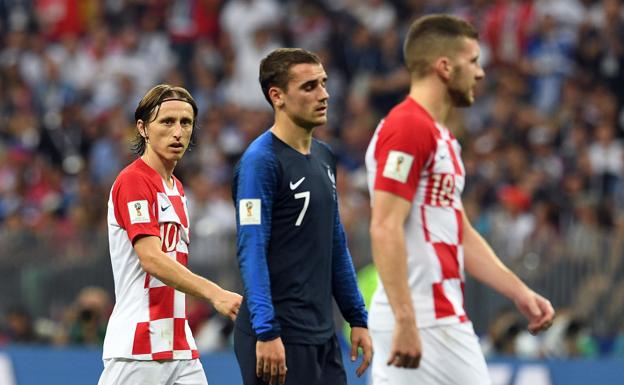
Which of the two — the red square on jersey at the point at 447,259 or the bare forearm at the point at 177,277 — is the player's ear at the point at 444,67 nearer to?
the red square on jersey at the point at 447,259

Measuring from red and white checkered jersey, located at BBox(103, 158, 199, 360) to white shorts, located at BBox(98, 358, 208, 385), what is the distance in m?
0.04

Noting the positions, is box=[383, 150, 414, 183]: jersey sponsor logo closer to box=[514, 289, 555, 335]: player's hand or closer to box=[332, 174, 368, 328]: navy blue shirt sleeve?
box=[332, 174, 368, 328]: navy blue shirt sleeve

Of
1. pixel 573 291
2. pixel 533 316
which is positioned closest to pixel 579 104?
pixel 573 291

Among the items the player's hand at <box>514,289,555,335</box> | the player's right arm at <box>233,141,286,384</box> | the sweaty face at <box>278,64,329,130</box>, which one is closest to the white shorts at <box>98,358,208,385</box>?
A: the player's right arm at <box>233,141,286,384</box>

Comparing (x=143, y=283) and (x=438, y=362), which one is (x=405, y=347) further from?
(x=143, y=283)

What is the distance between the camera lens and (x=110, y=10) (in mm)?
20938

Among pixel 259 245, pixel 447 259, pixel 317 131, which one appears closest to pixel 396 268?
pixel 447 259

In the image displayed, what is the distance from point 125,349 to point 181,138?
1023 millimetres

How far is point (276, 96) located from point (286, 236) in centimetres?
66

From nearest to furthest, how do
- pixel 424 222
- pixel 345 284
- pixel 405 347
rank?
pixel 405 347
pixel 424 222
pixel 345 284

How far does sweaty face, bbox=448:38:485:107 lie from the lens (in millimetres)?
6242

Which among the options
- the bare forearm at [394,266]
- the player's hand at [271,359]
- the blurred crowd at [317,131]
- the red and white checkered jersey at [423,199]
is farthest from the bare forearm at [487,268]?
the blurred crowd at [317,131]

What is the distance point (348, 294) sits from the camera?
6.73m

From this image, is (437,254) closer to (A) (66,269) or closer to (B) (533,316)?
(B) (533,316)
